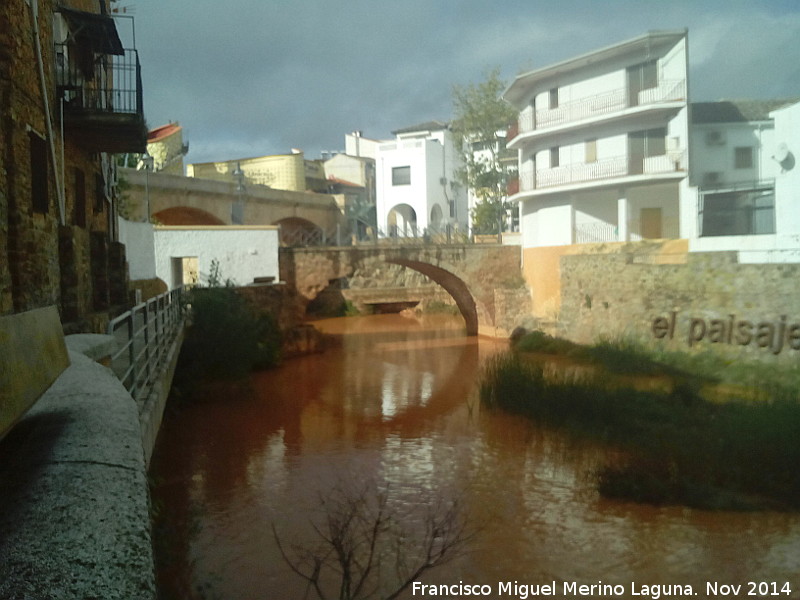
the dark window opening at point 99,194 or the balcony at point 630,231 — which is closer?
the dark window opening at point 99,194

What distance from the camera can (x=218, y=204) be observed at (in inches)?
991

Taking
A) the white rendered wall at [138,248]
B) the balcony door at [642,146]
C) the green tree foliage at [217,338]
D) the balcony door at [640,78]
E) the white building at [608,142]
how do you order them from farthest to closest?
the balcony door at [642,146] < the balcony door at [640,78] < the white building at [608,142] < the white rendered wall at [138,248] < the green tree foliage at [217,338]

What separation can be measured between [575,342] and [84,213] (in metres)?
12.9

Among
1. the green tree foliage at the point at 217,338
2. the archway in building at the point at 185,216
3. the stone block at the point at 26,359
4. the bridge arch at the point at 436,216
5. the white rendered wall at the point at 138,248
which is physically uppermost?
the bridge arch at the point at 436,216

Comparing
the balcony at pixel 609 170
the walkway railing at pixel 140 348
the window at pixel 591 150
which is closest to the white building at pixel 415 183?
the balcony at pixel 609 170

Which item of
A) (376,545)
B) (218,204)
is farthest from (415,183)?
(376,545)

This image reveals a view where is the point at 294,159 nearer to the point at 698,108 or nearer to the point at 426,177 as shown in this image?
the point at 426,177

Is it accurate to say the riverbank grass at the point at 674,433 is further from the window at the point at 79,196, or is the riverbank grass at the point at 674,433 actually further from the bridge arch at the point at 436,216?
the bridge arch at the point at 436,216

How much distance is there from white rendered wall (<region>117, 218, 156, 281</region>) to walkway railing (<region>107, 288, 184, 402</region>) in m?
4.26

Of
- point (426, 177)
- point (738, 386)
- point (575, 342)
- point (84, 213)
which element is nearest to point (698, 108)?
point (575, 342)

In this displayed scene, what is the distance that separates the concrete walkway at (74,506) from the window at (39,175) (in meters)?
6.05

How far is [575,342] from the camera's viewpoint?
61.4ft

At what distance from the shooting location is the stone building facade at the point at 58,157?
6.62m

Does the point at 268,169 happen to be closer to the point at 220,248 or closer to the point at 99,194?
the point at 220,248
